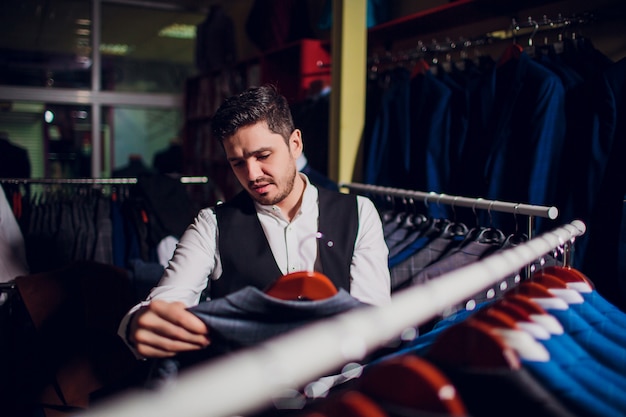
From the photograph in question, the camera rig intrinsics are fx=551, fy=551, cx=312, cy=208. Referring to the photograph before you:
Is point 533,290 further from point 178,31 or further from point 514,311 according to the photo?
point 178,31

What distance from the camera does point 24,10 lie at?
5.79 metres

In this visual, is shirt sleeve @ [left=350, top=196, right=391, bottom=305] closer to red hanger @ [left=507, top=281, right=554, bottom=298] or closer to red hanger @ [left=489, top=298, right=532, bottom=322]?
red hanger @ [left=507, top=281, right=554, bottom=298]

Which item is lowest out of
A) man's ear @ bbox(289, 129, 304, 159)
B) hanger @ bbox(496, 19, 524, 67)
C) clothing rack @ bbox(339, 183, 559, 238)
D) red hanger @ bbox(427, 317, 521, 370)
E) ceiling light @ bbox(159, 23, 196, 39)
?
red hanger @ bbox(427, 317, 521, 370)

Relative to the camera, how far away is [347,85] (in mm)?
2713

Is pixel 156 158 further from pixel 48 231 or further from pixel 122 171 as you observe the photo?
pixel 48 231

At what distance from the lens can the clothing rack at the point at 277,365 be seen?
1.43 feet

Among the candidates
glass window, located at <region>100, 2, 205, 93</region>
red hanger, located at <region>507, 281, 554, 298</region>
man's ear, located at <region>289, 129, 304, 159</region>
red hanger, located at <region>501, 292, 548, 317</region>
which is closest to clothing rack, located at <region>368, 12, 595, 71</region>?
man's ear, located at <region>289, 129, 304, 159</region>

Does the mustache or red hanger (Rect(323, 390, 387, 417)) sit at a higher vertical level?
the mustache

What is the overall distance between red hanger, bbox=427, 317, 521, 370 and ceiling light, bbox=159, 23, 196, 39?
21.6 ft

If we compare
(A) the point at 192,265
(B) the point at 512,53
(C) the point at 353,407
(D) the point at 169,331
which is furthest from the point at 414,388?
(B) the point at 512,53

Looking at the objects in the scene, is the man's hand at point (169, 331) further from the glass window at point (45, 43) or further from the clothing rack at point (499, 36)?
the glass window at point (45, 43)

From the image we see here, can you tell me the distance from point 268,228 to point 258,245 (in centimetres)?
8

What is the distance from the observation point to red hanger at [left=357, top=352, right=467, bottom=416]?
556 mm

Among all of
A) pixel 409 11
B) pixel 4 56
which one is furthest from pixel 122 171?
pixel 409 11
